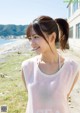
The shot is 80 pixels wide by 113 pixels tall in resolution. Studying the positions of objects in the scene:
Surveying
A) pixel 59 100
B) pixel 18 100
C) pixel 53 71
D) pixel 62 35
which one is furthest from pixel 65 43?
pixel 18 100

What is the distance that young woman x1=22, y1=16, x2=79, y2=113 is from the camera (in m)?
2.35

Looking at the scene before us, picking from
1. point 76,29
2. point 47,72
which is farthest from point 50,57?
point 76,29

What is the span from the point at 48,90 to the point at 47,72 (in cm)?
16

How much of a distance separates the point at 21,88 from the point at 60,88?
7985 millimetres

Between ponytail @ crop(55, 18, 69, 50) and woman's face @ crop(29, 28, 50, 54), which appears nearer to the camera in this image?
woman's face @ crop(29, 28, 50, 54)

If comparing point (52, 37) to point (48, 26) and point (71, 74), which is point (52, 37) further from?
point (71, 74)

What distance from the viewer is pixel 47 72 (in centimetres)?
243

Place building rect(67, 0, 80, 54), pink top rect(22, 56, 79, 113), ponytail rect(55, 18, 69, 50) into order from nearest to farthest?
pink top rect(22, 56, 79, 113)
ponytail rect(55, 18, 69, 50)
building rect(67, 0, 80, 54)

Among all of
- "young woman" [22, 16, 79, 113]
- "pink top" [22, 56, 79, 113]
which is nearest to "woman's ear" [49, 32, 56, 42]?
"young woman" [22, 16, 79, 113]

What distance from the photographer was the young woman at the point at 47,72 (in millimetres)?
2350

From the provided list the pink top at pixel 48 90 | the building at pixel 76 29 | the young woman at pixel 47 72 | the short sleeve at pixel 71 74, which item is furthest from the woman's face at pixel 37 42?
the building at pixel 76 29

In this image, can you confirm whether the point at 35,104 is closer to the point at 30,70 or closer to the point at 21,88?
the point at 30,70

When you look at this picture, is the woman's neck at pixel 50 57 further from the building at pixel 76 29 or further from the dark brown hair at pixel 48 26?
the building at pixel 76 29

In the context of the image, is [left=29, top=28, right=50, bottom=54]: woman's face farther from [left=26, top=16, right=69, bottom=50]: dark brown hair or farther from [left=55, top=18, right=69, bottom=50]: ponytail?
[left=55, top=18, right=69, bottom=50]: ponytail
